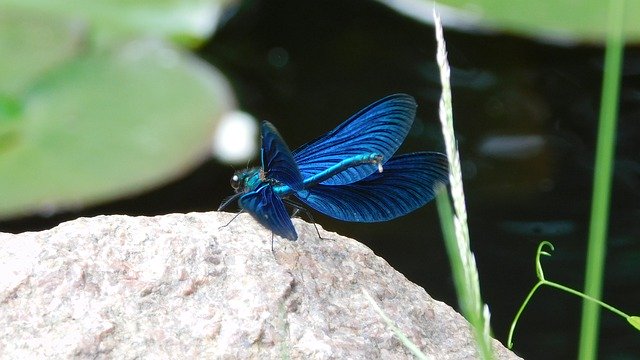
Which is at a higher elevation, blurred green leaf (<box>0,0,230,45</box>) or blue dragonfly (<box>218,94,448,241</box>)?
blue dragonfly (<box>218,94,448,241</box>)

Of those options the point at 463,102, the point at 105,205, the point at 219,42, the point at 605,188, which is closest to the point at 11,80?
the point at 105,205

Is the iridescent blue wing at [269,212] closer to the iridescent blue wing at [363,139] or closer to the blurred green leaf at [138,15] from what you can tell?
the iridescent blue wing at [363,139]

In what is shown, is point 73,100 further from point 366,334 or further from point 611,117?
point 611,117

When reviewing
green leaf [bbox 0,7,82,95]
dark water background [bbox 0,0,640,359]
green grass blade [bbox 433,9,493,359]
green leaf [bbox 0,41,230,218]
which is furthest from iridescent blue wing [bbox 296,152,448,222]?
green leaf [bbox 0,7,82,95]

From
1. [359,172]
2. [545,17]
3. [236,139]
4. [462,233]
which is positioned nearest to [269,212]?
Result: [359,172]

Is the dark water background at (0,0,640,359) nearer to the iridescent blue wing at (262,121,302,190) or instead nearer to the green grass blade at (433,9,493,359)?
the iridescent blue wing at (262,121,302,190)

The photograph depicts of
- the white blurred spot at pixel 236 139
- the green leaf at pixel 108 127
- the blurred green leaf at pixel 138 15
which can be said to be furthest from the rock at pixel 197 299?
the blurred green leaf at pixel 138 15
